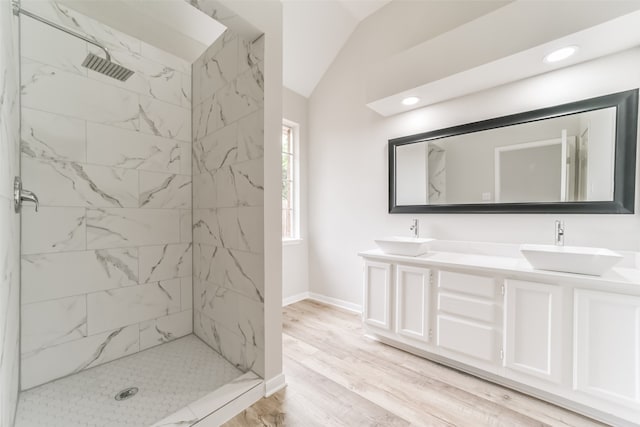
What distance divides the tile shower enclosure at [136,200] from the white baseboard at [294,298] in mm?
1183

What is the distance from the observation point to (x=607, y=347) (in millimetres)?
1427

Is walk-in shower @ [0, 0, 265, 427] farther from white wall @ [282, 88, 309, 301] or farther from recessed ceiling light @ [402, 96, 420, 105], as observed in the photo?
recessed ceiling light @ [402, 96, 420, 105]

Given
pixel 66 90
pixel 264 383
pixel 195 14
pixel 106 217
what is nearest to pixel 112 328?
pixel 106 217

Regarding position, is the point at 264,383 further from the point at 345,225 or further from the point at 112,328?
the point at 345,225

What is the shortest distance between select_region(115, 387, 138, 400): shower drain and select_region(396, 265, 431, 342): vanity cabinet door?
6.34 feet

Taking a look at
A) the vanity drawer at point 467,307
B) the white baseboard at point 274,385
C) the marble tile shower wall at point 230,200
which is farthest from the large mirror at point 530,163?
the white baseboard at point 274,385

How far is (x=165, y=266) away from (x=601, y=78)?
11.9ft

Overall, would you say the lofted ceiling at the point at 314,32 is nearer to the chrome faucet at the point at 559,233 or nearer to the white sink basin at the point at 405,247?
the white sink basin at the point at 405,247

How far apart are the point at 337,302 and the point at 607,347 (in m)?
2.34

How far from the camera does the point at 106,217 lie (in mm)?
1961

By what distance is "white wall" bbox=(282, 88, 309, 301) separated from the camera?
11.1ft

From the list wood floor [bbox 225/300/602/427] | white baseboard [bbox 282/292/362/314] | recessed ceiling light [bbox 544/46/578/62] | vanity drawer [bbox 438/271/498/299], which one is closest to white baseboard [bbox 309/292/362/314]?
white baseboard [bbox 282/292/362/314]

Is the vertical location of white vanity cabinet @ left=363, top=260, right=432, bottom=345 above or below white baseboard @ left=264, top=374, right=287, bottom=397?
above

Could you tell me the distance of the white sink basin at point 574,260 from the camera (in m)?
1.43
